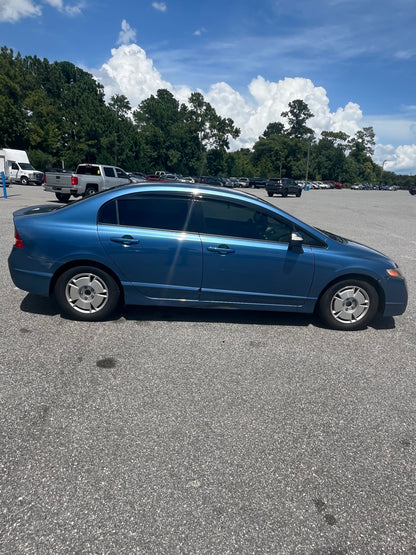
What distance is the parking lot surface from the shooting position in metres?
1.87

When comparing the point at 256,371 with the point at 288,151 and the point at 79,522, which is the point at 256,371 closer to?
the point at 79,522

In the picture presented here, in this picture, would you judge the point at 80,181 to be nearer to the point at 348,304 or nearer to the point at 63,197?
the point at 63,197

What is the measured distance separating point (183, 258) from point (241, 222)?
785 mm

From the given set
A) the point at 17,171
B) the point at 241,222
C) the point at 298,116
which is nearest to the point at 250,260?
the point at 241,222

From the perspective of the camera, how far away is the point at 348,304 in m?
4.37

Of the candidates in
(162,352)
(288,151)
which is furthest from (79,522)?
(288,151)

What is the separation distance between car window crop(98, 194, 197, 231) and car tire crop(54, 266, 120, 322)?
0.62 metres

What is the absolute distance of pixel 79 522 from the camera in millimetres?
1861

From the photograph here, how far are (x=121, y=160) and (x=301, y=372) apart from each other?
5515 cm

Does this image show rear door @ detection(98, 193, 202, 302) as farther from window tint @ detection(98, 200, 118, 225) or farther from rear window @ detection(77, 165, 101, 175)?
rear window @ detection(77, 165, 101, 175)

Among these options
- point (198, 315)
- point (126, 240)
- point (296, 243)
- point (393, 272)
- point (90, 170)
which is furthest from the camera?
point (90, 170)

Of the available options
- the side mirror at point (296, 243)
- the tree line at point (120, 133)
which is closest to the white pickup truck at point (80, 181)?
the side mirror at point (296, 243)

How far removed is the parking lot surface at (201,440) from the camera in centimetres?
187

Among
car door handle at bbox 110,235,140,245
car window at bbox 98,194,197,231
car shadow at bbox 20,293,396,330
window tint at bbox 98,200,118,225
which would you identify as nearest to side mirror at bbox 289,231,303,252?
car shadow at bbox 20,293,396,330
